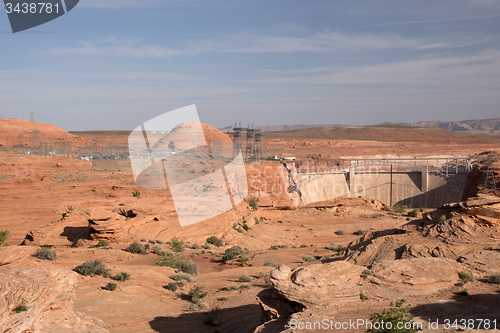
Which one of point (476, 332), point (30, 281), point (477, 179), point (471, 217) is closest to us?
point (476, 332)

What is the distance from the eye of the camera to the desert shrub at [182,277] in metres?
13.3

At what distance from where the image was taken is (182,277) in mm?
13383

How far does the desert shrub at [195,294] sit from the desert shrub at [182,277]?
121 centimetres

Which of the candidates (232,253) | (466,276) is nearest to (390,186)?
(232,253)

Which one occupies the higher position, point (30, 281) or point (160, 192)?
point (30, 281)

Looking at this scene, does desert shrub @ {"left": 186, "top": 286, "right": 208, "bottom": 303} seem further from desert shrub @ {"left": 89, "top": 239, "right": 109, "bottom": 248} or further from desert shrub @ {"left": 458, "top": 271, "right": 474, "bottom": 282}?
desert shrub @ {"left": 458, "top": 271, "right": 474, "bottom": 282}

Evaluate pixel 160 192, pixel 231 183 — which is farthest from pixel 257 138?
pixel 160 192

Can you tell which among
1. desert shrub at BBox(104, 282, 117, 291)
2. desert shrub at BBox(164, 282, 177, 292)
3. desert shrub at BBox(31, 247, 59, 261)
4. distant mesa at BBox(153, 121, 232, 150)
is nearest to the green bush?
desert shrub at BBox(164, 282, 177, 292)

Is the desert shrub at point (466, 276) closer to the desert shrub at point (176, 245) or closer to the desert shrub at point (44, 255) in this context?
the desert shrub at point (44, 255)

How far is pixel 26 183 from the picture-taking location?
36.1 metres

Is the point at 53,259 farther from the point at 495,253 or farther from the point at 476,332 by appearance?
the point at 495,253

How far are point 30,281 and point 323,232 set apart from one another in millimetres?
24771

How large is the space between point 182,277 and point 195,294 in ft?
6.09

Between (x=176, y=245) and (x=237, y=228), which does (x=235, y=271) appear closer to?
(x=176, y=245)
